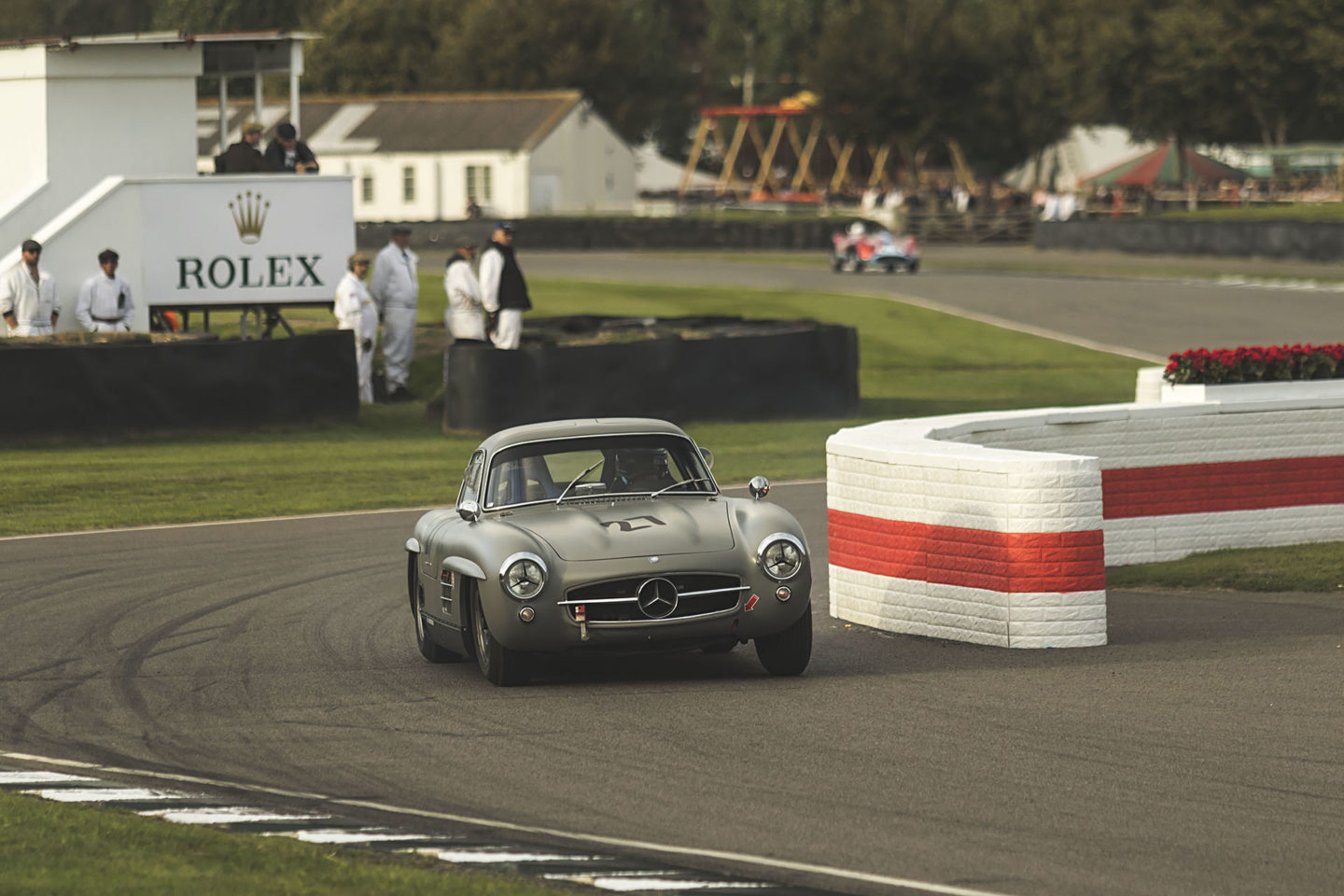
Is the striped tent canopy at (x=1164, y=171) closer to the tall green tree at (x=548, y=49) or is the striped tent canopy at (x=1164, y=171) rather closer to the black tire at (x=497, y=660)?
the tall green tree at (x=548, y=49)

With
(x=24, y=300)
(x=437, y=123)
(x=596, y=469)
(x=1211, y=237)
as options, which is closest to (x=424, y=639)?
(x=596, y=469)

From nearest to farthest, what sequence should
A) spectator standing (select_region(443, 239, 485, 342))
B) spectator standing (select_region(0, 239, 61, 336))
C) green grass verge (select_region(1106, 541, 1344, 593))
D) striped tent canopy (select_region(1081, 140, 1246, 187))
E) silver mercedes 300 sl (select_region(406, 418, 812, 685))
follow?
silver mercedes 300 sl (select_region(406, 418, 812, 685)), green grass verge (select_region(1106, 541, 1344, 593)), spectator standing (select_region(0, 239, 61, 336)), spectator standing (select_region(443, 239, 485, 342)), striped tent canopy (select_region(1081, 140, 1246, 187))

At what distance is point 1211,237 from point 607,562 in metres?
44.0

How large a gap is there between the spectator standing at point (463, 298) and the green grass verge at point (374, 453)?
1138 mm

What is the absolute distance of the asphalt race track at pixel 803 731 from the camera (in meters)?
6.82

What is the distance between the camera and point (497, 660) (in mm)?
9859

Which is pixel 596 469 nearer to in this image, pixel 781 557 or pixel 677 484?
pixel 677 484

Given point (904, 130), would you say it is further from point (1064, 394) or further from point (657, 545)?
point (657, 545)

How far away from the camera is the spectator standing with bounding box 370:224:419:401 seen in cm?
2455

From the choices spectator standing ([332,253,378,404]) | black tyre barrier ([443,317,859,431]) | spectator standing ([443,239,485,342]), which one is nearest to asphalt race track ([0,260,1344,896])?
black tyre barrier ([443,317,859,431])

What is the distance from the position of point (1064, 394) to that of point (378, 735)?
1894 cm

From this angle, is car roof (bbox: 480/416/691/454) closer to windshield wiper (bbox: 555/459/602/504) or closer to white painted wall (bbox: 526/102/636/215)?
windshield wiper (bbox: 555/459/602/504)

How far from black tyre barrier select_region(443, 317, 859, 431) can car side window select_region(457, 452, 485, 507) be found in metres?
10.3

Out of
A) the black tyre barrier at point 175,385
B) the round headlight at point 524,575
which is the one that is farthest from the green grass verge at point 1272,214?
the round headlight at point 524,575
